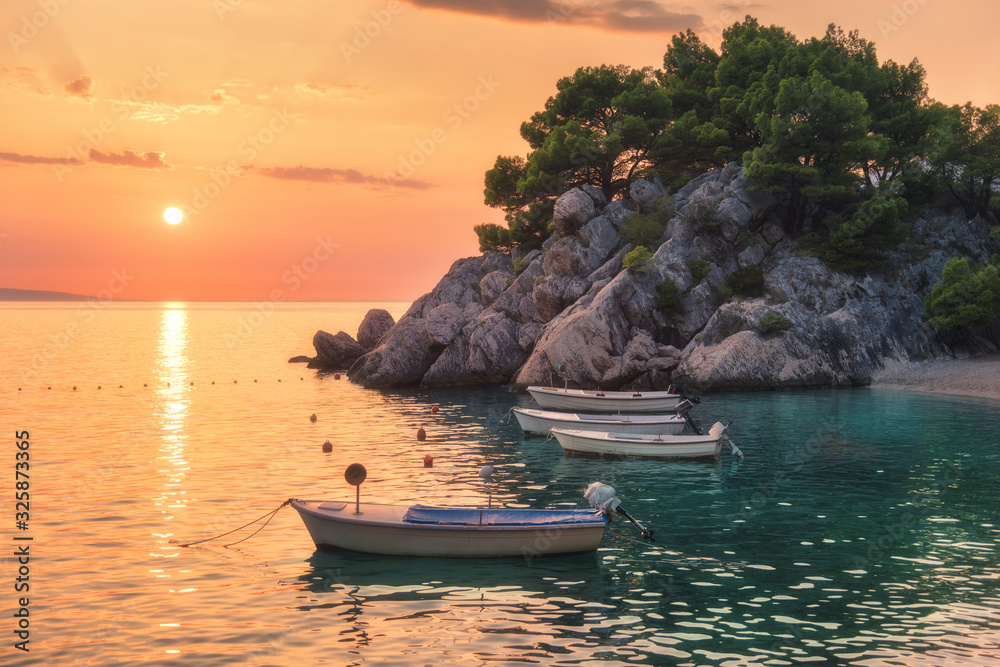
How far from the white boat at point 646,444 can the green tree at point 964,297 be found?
114 ft

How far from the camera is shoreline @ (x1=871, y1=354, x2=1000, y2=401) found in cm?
5103

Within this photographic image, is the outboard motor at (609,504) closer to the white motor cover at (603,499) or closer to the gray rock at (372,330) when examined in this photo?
the white motor cover at (603,499)

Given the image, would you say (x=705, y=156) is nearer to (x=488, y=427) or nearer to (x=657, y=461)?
(x=488, y=427)

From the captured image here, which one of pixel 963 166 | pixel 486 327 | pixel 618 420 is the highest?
pixel 963 166

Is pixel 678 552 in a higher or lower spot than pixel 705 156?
lower

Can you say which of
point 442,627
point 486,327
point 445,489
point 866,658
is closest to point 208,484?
point 445,489

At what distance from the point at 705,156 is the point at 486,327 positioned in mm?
31926

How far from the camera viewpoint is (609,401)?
47781 millimetres

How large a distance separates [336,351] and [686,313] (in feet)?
131

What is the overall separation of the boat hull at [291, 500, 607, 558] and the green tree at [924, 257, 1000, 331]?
4937cm

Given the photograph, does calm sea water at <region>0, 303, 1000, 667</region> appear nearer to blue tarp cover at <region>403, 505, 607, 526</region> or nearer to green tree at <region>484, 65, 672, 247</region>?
blue tarp cover at <region>403, 505, 607, 526</region>

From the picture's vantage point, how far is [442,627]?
14.8 meters

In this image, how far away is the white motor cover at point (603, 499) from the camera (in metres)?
19.9

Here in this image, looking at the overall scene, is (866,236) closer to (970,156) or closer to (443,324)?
(970,156)
